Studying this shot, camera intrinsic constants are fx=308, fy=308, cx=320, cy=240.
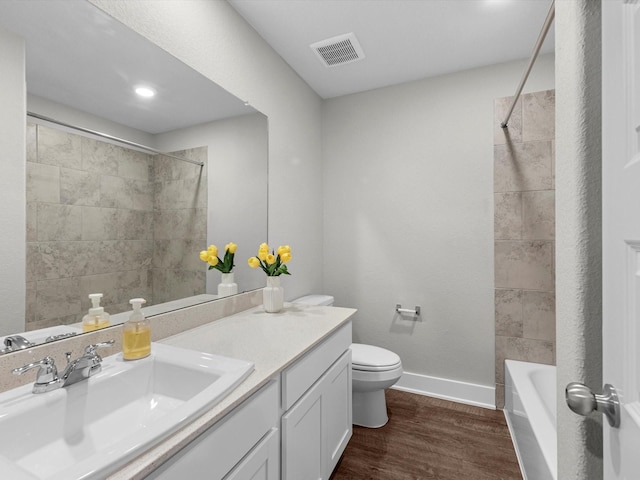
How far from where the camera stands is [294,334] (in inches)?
53.3

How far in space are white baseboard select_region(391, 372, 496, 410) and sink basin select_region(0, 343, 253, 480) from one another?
194 cm

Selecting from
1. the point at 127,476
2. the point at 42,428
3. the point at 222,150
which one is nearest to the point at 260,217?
the point at 222,150

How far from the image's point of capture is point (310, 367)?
1.25 meters

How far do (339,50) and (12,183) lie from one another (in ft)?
6.37

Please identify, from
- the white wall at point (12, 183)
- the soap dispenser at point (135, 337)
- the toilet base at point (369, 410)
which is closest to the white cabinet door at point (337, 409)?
the toilet base at point (369, 410)

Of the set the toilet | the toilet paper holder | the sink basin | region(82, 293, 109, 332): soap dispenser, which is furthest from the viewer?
the toilet paper holder

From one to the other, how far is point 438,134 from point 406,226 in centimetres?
75

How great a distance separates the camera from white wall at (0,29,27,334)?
2.86ft

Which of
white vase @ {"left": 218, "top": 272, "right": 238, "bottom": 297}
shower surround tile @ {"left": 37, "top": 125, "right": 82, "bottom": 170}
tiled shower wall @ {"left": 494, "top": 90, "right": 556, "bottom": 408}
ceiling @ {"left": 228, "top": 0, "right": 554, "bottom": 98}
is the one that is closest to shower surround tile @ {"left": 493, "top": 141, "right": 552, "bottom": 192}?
tiled shower wall @ {"left": 494, "top": 90, "right": 556, "bottom": 408}

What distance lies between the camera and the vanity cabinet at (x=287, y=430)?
738mm

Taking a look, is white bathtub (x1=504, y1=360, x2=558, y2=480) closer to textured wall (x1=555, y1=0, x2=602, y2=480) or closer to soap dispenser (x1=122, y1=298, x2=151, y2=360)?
textured wall (x1=555, y1=0, x2=602, y2=480)

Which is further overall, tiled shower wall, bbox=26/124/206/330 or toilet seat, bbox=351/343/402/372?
toilet seat, bbox=351/343/402/372

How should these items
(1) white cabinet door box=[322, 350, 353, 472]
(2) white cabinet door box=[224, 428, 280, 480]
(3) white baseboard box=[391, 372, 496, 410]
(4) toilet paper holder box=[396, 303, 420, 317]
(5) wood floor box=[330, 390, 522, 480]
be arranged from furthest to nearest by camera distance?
1. (4) toilet paper holder box=[396, 303, 420, 317]
2. (3) white baseboard box=[391, 372, 496, 410]
3. (5) wood floor box=[330, 390, 522, 480]
4. (1) white cabinet door box=[322, 350, 353, 472]
5. (2) white cabinet door box=[224, 428, 280, 480]

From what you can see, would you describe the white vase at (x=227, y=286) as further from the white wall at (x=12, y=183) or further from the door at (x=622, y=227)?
the door at (x=622, y=227)
